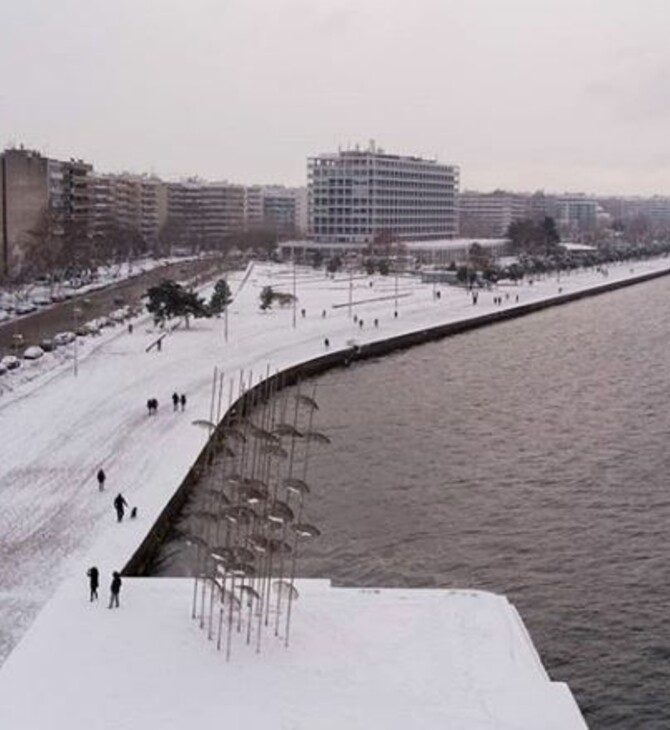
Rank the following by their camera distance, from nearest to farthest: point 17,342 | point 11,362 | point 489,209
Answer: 1. point 11,362
2. point 17,342
3. point 489,209

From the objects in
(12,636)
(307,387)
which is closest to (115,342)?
(307,387)

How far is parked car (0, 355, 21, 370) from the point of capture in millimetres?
35250

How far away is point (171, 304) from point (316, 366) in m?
9.23

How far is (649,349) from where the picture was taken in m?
47.6

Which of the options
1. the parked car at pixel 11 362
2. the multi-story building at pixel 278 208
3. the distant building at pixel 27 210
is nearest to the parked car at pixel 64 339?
the parked car at pixel 11 362

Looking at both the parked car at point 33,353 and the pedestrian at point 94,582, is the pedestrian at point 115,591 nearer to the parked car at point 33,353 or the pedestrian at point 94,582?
the pedestrian at point 94,582

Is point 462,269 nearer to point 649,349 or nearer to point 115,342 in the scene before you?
point 649,349

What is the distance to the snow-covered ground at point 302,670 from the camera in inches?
486

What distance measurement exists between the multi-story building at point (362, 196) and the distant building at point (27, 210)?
38.1 meters

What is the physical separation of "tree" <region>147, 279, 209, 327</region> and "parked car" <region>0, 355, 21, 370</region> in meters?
10.8

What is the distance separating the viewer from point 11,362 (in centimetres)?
3559

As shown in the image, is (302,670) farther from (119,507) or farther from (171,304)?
(171,304)

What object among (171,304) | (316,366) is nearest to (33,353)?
(316,366)

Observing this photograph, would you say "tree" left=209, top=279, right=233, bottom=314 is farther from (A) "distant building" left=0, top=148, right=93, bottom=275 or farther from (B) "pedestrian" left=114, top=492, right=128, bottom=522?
(B) "pedestrian" left=114, top=492, right=128, bottom=522
